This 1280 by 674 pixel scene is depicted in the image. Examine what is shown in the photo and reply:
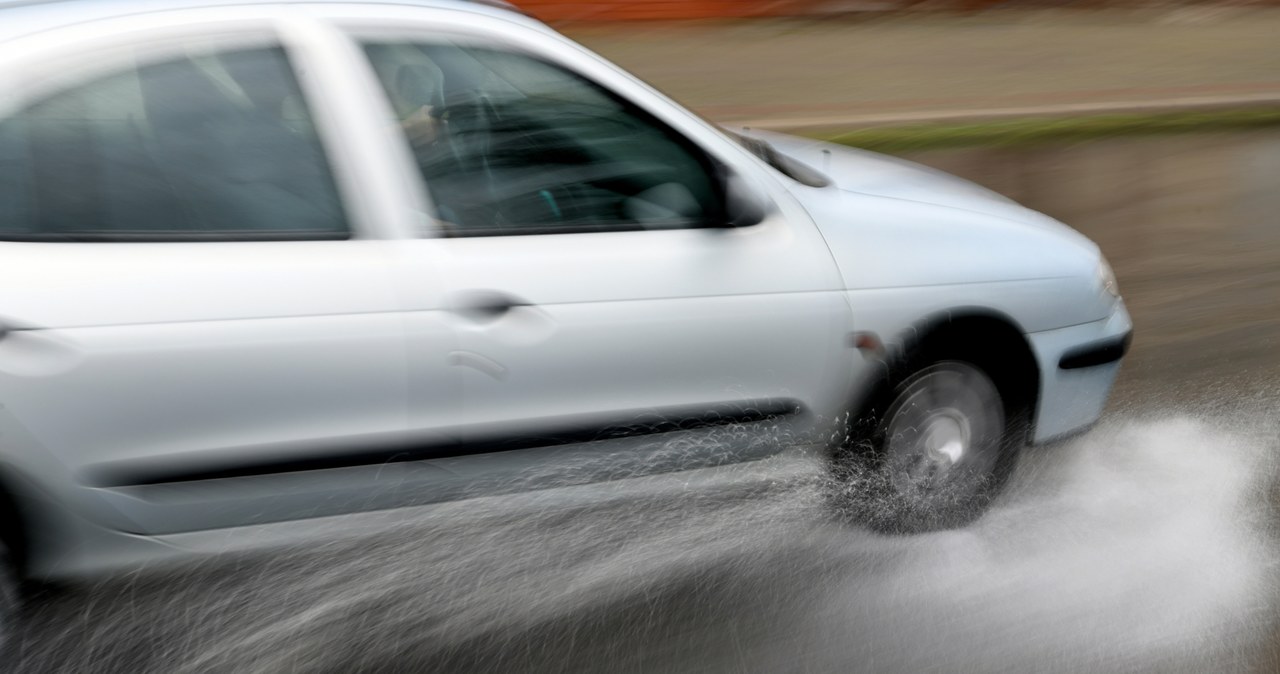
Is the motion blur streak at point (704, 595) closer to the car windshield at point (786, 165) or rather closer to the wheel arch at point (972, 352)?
the wheel arch at point (972, 352)

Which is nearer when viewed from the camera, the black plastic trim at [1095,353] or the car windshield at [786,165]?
the car windshield at [786,165]

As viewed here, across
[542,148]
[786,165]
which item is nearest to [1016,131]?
[786,165]

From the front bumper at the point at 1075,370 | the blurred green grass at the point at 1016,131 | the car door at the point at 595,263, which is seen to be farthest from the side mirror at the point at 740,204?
the blurred green grass at the point at 1016,131

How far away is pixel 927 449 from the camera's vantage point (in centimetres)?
374

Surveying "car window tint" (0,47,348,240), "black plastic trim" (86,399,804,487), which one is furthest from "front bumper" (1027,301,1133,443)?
"car window tint" (0,47,348,240)

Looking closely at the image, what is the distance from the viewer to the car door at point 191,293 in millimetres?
2807

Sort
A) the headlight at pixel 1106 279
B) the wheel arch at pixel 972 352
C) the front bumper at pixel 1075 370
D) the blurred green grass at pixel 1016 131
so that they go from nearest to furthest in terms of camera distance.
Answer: the wheel arch at pixel 972 352
the front bumper at pixel 1075 370
the headlight at pixel 1106 279
the blurred green grass at pixel 1016 131

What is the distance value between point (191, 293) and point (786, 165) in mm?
1721

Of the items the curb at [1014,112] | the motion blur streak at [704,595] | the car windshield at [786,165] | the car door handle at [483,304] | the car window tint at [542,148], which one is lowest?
the curb at [1014,112]

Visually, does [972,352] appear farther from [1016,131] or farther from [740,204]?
[1016,131]

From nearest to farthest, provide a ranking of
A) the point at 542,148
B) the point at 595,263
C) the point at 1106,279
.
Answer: the point at 595,263
the point at 542,148
the point at 1106,279

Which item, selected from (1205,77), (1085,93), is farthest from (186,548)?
(1205,77)

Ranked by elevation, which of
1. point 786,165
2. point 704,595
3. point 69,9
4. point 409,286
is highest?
point 69,9

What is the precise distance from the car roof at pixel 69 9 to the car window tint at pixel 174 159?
0.48ft
